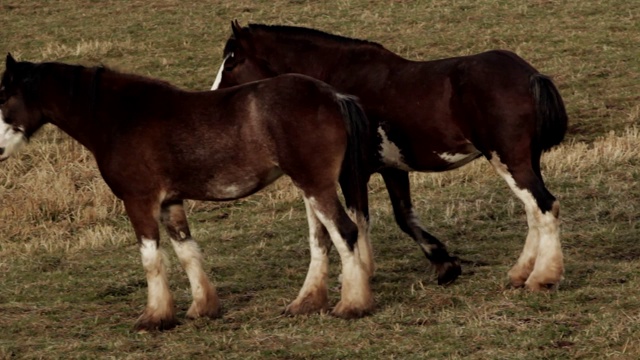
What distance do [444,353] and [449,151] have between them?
243 centimetres

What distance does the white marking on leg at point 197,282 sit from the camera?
29.2 feet

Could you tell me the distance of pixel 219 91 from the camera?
29.2ft

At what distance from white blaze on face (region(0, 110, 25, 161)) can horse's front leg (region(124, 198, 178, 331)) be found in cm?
114

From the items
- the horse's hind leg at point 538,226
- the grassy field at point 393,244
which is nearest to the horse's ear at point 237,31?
the grassy field at point 393,244

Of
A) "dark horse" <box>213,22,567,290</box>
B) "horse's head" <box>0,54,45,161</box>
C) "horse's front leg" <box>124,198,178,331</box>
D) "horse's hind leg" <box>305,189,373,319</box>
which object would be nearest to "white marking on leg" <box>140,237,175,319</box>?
"horse's front leg" <box>124,198,178,331</box>

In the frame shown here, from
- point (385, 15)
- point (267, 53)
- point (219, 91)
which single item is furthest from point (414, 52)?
point (219, 91)

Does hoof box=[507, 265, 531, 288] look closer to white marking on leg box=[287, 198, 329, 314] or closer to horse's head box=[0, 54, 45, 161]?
white marking on leg box=[287, 198, 329, 314]

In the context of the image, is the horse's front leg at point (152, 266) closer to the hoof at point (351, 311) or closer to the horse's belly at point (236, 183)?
the horse's belly at point (236, 183)

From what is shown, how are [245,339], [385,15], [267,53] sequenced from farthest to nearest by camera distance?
1. [385,15]
2. [267,53]
3. [245,339]

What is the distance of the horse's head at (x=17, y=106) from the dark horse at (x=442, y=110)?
6.57ft

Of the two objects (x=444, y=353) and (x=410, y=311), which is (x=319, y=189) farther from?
(x=444, y=353)

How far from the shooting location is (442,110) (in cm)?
938

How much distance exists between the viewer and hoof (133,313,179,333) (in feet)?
28.2

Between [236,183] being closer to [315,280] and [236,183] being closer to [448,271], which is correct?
[315,280]
